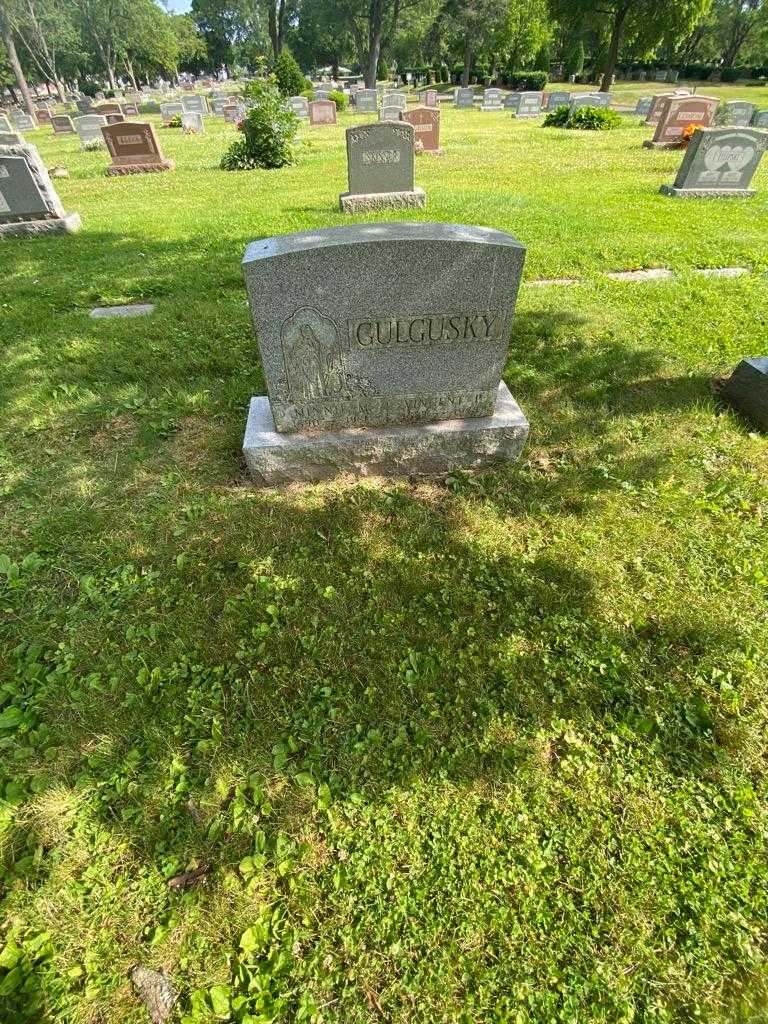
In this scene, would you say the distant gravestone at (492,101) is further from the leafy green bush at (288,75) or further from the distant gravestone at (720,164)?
the distant gravestone at (720,164)

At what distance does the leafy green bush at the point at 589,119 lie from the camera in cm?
1759

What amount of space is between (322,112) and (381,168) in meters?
17.8

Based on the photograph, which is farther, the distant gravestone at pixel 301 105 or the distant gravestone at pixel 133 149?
the distant gravestone at pixel 301 105

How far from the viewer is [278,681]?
2371 millimetres

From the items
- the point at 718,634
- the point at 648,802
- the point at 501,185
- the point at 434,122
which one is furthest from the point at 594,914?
the point at 434,122

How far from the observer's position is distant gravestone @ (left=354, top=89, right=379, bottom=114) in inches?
1033

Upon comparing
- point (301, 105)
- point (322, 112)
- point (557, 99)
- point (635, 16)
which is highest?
point (635, 16)

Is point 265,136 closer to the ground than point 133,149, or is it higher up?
higher up

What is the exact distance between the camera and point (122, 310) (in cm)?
575

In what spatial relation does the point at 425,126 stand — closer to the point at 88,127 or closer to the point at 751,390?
the point at 751,390

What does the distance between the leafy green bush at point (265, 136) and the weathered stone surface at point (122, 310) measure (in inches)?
384

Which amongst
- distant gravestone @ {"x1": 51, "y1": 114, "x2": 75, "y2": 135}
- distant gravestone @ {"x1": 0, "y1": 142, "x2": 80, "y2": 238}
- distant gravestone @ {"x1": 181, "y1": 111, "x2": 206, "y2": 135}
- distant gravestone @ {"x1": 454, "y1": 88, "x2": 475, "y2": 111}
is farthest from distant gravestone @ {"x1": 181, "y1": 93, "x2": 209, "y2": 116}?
distant gravestone @ {"x1": 0, "y1": 142, "x2": 80, "y2": 238}

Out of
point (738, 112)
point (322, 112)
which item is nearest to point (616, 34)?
point (322, 112)

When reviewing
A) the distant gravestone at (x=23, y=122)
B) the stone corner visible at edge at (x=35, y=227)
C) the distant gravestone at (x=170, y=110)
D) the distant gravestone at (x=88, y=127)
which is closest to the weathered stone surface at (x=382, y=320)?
the stone corner visible at edge at (x=35, y=227)
